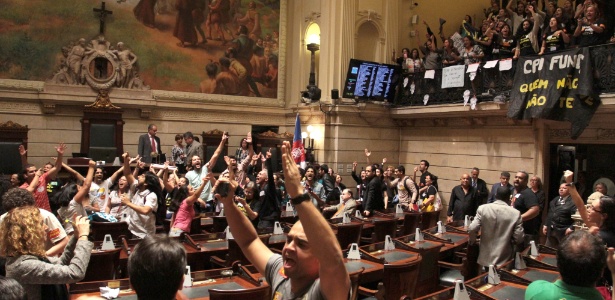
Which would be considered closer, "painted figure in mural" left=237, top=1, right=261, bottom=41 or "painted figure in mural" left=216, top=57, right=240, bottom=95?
"painted figure in mural" left=216, top=57, right=240, bottom=95

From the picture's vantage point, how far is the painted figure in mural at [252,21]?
1631cm

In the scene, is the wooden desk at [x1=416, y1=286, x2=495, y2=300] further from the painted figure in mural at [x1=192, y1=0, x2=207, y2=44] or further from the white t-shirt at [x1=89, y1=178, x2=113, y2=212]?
the painted figure in mural at [x1=192, y1=0, x2=207, y2=44]

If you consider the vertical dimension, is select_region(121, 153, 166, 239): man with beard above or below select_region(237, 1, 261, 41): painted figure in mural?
below

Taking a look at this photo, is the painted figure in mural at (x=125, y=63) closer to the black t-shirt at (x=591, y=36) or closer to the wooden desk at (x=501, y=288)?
the black t-shirt at (x=591, y=36)

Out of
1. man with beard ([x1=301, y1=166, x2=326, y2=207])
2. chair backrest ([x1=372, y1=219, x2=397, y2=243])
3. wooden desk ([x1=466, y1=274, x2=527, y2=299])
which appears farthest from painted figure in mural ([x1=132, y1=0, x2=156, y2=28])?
wooden desk ([x1=466, y1=274, x2=527, y2=299])

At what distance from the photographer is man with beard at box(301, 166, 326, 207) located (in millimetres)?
9178

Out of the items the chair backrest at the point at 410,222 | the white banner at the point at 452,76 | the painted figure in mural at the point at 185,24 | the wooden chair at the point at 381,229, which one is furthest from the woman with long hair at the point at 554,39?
the painted figure in mural at the point at 185,24

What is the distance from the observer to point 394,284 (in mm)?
5043

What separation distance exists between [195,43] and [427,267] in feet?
38.4

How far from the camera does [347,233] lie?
7.32m

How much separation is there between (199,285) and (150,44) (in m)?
11.4

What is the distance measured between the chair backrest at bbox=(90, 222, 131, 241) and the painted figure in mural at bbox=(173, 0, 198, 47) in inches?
372

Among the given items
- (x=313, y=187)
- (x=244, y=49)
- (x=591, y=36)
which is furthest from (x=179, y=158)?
(x=591, y=36)

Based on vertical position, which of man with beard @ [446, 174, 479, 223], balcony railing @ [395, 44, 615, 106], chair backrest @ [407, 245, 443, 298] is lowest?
chair backrest @ [407, 245, 443, 298]
